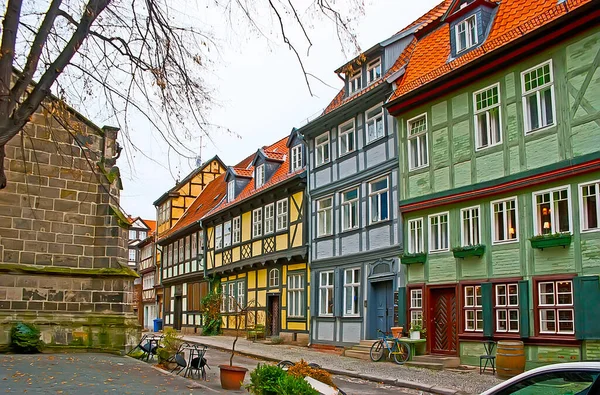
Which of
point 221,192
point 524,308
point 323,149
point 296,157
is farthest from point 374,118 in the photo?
point 221,192

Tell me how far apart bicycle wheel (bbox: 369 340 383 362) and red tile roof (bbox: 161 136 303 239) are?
9816 mm

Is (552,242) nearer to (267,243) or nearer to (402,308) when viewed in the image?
(402,308)

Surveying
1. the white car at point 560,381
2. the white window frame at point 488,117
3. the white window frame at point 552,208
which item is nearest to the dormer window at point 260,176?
the white window frame at point 488,117

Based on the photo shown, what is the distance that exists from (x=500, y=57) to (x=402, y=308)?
7701 millimetres

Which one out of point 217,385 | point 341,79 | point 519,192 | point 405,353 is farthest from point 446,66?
point 217,385

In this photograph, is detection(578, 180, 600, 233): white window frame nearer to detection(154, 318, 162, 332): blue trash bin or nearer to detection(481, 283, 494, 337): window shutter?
detection(481, 283, 494, 337): window shutter

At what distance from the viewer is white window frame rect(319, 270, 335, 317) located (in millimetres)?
24641

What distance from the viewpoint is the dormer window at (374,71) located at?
23.4 metres

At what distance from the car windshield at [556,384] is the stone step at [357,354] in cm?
1637

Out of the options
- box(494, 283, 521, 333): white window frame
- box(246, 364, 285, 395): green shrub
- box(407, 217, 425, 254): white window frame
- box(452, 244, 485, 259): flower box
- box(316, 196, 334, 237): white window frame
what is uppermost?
box(316, 196, 334, 237): white window frame

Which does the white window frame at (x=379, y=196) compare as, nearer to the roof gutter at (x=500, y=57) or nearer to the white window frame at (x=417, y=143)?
the white window frame at (x=417, y=143)

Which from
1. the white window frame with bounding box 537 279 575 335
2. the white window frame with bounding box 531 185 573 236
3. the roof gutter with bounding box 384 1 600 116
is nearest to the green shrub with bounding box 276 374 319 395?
the white window frame with bounding box 537 279 575 335

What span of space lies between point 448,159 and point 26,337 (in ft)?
39.4

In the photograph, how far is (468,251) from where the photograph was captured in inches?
699
